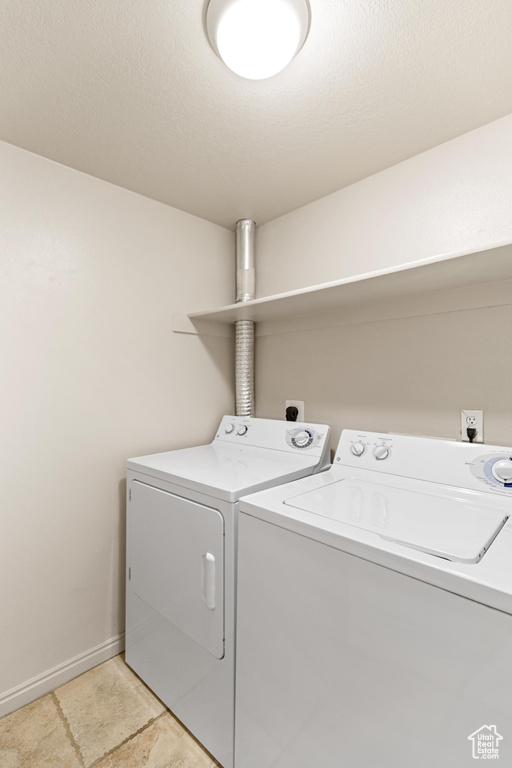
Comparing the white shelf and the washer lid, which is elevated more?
the white shelf

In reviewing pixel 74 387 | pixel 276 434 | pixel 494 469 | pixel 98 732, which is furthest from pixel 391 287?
pixel 98 732

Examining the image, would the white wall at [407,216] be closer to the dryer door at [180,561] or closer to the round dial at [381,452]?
the round dial at [381,452]

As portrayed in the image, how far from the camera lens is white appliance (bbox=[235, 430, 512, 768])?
704mm

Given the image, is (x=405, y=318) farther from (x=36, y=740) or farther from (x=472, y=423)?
(x=36, y=740)

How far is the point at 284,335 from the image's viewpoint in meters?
2.11

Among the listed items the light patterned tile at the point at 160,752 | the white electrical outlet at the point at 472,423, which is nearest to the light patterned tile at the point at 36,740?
the light patterned tile at the point at 160,752

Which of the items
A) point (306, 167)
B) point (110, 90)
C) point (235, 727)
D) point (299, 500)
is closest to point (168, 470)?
point (299, 500)

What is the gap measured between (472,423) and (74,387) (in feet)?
5.56

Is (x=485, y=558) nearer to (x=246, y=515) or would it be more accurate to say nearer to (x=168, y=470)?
(x=246, y=515)

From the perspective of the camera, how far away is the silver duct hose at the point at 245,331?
2.12m

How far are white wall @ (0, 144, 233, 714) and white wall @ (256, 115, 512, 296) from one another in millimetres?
661

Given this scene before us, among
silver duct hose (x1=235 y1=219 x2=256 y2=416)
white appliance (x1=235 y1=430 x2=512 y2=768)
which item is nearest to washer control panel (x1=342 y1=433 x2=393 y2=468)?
white appliance (x1=235 y1=430 x2=512 y2=768)

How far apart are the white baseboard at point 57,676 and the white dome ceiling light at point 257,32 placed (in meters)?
2.36

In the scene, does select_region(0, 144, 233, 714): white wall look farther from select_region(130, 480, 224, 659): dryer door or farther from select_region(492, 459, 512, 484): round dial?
select_region(492, 459, 512, 484): round dial
